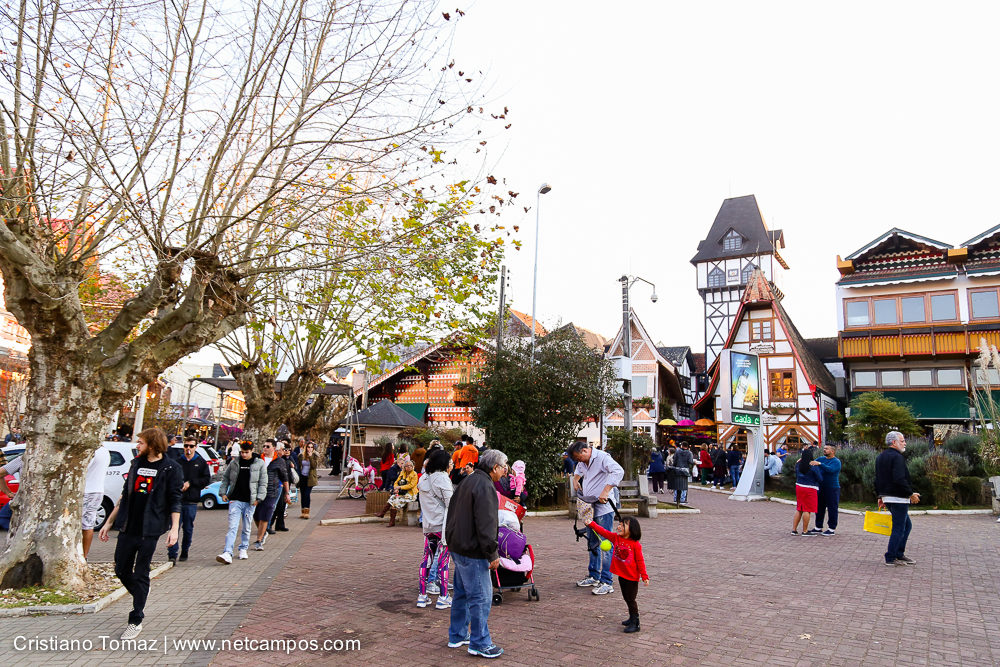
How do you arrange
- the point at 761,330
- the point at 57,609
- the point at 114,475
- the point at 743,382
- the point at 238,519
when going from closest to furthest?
the point at 57,609 < the point at 238,519 < the point at 114,475 < the point at 743,382 < the point at 761,330

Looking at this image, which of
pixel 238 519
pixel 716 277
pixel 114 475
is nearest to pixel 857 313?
pixel 716 277

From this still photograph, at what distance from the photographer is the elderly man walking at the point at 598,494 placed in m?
7.13

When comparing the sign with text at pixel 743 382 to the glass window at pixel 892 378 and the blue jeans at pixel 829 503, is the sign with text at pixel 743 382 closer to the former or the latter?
the blue jeans at pixel 829 503

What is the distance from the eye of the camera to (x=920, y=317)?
3228 cm

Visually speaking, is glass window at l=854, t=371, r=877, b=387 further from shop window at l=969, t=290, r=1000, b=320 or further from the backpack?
the backpack

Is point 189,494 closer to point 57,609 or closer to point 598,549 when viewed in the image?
point 57,609

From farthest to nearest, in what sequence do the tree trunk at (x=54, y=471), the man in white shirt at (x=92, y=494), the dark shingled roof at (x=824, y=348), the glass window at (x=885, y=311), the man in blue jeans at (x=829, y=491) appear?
the dark shingled roof at (x=824, y=348)
the glass window at (x=885, y=311)
the man in blue jeans at (x=829, y=491)
the man in white shirt at (x=92, y=494)
the tree trunk at (x=54, y=471)

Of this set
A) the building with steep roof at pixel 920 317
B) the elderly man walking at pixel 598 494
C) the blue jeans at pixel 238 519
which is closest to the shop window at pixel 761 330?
the building with steep roof at pixel 920 317

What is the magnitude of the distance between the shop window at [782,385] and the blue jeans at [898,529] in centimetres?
2582

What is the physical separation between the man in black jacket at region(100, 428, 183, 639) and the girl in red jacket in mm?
3906

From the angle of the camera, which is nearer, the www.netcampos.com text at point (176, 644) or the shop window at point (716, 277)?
the www.netcampos.com text at point (176, 644)

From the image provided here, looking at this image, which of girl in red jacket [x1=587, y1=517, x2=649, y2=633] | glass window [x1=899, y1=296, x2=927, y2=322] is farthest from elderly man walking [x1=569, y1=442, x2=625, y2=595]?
glass window [x1=899, y1=296, x2=927, y2=322]

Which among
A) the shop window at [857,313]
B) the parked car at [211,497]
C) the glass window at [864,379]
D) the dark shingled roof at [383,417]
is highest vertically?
the shop window at [857,313]

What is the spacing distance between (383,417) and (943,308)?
26944mm
